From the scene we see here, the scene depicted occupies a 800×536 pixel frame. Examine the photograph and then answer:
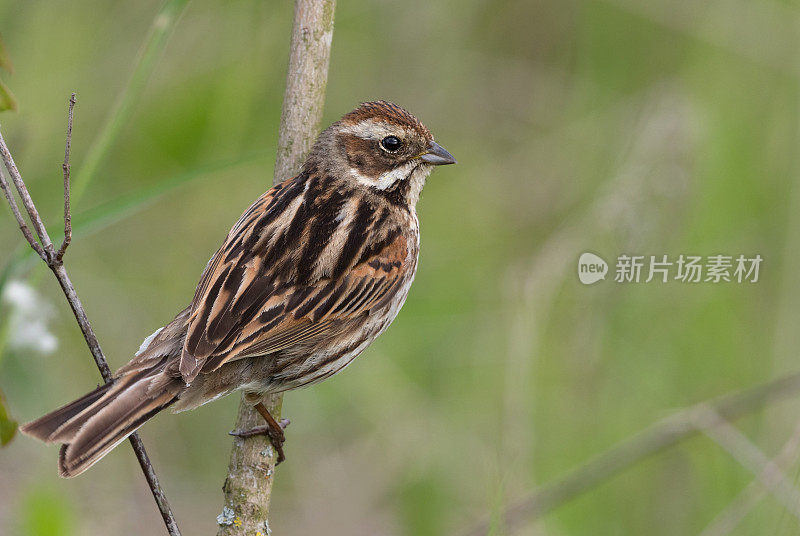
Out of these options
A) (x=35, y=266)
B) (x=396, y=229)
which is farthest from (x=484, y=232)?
(x=35, y=266)

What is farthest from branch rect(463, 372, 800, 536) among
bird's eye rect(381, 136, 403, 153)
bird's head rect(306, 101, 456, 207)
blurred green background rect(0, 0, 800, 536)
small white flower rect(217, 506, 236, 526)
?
bird's eye rect(381, 136, 403, 153)

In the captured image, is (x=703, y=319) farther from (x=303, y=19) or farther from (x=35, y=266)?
(x=35, y=266)

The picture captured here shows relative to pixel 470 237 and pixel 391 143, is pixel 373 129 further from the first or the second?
pixel 470 237

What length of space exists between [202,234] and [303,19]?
265 centimetres

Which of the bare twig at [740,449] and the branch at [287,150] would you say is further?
the bare twig at [740,449]

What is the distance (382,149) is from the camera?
419cm

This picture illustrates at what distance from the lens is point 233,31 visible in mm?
5703

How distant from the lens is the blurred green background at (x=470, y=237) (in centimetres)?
502

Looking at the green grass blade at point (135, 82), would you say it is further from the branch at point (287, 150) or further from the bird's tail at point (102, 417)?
the bird's tail at point (102, 417)

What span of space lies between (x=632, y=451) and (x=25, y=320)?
2429 millimetres

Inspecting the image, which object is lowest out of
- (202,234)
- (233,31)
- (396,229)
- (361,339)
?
(361,339)

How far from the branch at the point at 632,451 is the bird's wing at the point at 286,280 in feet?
3.35

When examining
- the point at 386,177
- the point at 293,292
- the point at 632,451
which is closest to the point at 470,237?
the point at 386,177

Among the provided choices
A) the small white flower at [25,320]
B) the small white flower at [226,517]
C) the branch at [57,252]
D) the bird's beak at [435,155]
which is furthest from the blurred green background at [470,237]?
the branch at [57,252]
